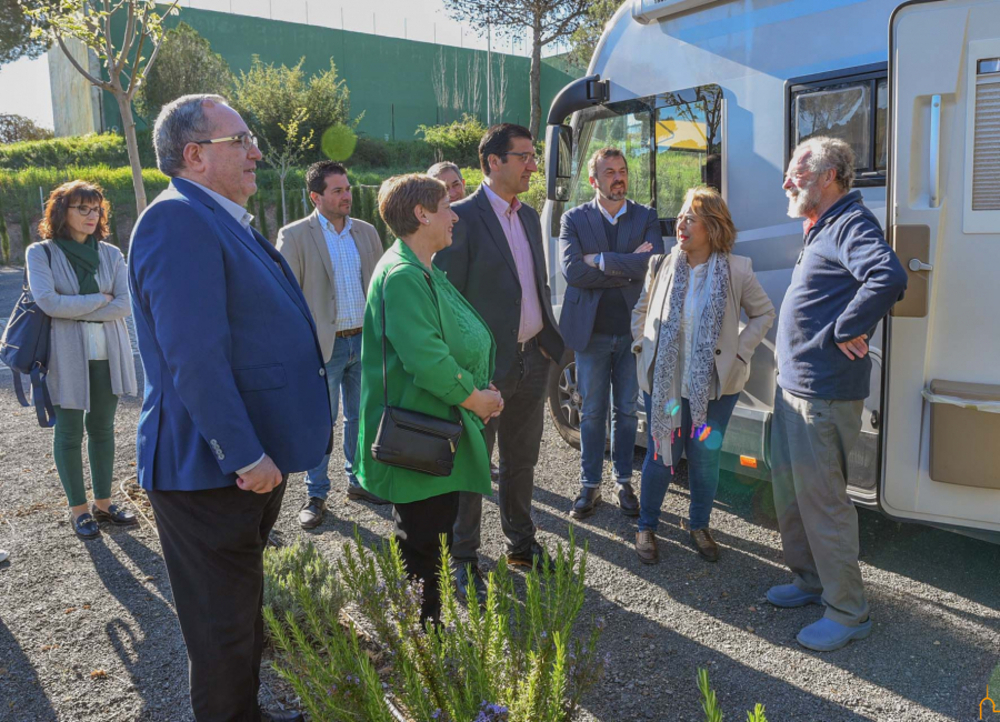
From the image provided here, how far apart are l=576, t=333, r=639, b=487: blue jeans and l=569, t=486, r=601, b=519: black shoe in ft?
0.13

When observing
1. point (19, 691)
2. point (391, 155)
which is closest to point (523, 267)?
point (19, 691)

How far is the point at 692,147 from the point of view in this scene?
15.4ft

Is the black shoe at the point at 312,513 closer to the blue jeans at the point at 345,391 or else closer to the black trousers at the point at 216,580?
the blue jeans at the point at 345,391

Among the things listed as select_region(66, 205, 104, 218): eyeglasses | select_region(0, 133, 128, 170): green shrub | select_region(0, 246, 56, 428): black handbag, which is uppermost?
select_region(0, 133, 128, 170): green shrub

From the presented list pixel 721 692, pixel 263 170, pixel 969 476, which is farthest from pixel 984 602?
pixel 263 170

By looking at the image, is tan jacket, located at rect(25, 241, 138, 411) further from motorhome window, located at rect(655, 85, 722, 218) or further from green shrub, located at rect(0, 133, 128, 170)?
green shrub, located at rect(0, 133, 128, 170)

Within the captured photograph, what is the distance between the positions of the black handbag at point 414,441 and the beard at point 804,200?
1699mm

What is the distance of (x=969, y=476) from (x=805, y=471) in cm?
68

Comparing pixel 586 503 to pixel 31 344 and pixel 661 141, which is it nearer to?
pixel 661 141

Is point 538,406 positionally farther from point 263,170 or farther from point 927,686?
point 263,170

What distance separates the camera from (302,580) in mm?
3207

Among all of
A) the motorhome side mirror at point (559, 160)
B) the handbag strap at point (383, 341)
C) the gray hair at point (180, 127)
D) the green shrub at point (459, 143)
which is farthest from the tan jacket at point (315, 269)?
the green shrub at point (459, 143)

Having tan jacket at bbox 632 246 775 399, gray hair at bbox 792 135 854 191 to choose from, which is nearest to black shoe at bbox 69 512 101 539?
tan jacket at bbox 632 246 775 399

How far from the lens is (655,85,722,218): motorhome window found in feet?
14.8
